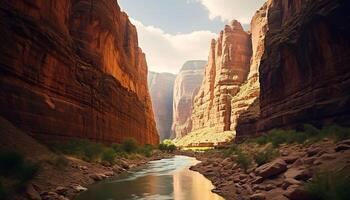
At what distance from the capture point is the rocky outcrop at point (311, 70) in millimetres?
18594

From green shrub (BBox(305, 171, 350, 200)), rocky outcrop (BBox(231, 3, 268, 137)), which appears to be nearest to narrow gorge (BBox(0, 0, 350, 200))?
green shrub (BBox(305, 171, 350, 200))

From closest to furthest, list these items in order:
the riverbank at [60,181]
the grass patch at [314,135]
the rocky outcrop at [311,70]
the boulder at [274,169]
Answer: the riverbank at [60,181] → the boulder at [274,169] → the grass patch at [314,135] → the rocky outcrop at [311,70]

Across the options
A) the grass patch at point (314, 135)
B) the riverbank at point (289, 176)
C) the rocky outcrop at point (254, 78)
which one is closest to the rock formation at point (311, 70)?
the grass patch at point (314, 135)

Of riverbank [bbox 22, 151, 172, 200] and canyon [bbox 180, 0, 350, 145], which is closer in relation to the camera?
riverbank [bbox 22, 151, 172, 200]

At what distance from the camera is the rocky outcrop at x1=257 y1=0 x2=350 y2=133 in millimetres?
18594

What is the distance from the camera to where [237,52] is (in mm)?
114812

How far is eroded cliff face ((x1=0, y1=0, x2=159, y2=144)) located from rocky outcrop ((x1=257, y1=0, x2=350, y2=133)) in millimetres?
17408

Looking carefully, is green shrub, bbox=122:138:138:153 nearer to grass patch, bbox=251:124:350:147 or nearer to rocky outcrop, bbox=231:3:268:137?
grass patch, bbox=251:124:350:147

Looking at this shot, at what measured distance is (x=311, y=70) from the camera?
22391 millimetres

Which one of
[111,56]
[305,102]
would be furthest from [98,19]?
[305,102]

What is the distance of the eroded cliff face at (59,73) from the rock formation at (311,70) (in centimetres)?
1740

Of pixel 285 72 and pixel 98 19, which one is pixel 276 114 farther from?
pixel 98 19

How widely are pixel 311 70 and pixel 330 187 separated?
1760 cm

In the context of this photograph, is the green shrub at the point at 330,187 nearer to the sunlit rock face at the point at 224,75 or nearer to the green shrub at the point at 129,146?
the green shrub at the point at 129,146
